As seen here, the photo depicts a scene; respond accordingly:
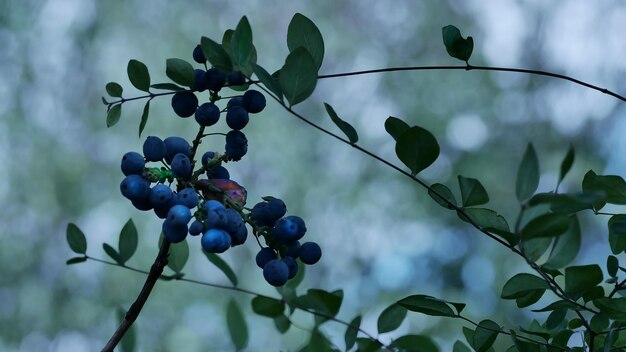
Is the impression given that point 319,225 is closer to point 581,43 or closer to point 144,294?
point 581,43

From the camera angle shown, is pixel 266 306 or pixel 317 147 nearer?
pixel 266 306

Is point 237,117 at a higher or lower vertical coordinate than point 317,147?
lower

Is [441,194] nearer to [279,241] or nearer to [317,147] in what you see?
[279,241]

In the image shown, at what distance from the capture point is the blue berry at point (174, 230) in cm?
36

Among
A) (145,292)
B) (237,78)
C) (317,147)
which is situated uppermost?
(317,147)

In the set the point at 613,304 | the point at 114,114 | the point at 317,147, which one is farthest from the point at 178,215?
the point at 317,147

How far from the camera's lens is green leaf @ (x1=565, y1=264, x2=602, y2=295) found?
0.38 m

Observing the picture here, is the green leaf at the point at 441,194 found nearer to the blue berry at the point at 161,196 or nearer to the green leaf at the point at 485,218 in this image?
the green leaf at the point at 485,218

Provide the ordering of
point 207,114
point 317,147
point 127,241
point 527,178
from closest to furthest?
point 527,178
point 207,114
point 127,241
point 317,147

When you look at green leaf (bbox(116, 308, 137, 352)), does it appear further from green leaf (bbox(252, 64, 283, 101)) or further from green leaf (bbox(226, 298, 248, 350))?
green leaf (bbox(252, 64, 283, 101))

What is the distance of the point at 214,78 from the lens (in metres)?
Result: 0.40

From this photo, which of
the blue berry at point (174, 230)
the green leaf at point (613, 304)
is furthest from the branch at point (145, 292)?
the green leaf at point (613, 304)

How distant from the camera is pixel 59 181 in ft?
16.3

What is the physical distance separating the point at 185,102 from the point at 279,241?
0.29 feet
